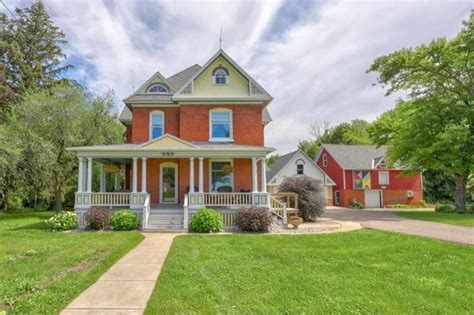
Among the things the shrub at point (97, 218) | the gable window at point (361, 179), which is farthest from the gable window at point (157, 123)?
the gable window at point (361, 179)

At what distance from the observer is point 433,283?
6.13 m

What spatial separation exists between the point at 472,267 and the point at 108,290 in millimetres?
7995

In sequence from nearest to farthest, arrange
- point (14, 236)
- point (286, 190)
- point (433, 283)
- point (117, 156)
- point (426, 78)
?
point (433, 283) → point (14, 236) → point (117, 156) → point (286, 190) → point (426, 78)

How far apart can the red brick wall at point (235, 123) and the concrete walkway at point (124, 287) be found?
32.4 ft

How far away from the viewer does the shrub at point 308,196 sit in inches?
720

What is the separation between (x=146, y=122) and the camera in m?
18.8

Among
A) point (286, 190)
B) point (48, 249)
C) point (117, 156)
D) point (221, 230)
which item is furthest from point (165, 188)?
point (48, 249)

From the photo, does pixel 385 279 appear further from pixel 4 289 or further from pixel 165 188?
pixel 165 188

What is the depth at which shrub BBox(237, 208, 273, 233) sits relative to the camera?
13688 mm

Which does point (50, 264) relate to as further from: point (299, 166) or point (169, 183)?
point (299, 166)

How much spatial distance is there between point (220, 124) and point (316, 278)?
1311cm

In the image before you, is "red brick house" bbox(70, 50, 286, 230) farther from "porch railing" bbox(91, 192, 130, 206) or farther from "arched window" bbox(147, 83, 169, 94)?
"porch railing" bbox(91, 192, 130, 206)

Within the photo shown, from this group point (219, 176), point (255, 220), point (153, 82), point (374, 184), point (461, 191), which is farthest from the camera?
point (374, 184)

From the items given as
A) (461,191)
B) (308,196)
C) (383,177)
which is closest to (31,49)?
(308,196)
